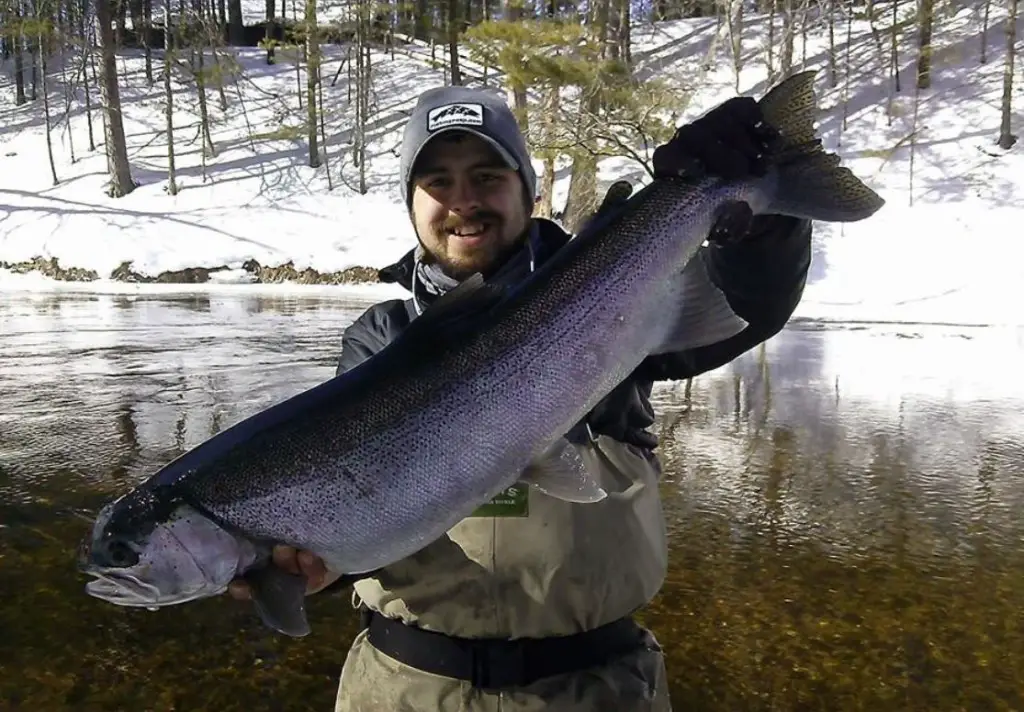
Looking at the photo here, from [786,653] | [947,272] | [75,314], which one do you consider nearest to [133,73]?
[75,314]

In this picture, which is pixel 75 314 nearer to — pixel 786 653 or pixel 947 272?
pixel 786 653

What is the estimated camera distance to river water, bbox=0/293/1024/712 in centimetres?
375

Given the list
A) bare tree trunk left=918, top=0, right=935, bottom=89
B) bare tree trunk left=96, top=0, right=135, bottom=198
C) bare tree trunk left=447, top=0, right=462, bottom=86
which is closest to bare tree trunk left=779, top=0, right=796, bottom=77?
bare tree trunk left=918, top=0, right=935, bottom=89

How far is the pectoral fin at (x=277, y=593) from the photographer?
1820 millimetres

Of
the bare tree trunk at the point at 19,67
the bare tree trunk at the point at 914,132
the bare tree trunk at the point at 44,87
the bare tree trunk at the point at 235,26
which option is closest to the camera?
the bare tree trunk at the point at 914,132

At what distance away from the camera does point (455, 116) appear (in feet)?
7.95

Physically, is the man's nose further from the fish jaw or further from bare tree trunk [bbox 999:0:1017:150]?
bare tree trunk [bbox 999:0:1017:150]

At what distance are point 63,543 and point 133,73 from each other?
37.1m

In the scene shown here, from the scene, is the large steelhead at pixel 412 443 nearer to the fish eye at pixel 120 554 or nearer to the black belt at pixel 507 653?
the fish eye at pixel 120 554

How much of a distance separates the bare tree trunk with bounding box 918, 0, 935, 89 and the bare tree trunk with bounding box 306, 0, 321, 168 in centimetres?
1803

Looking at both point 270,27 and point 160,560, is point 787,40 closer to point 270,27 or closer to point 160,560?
point 160,560

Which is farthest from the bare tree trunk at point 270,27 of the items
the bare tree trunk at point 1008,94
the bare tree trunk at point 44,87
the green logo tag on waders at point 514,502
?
the green logo tag on waders at point 514,502

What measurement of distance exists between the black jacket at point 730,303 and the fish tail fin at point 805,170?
0.09 meters

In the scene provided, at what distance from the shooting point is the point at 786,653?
398cm
